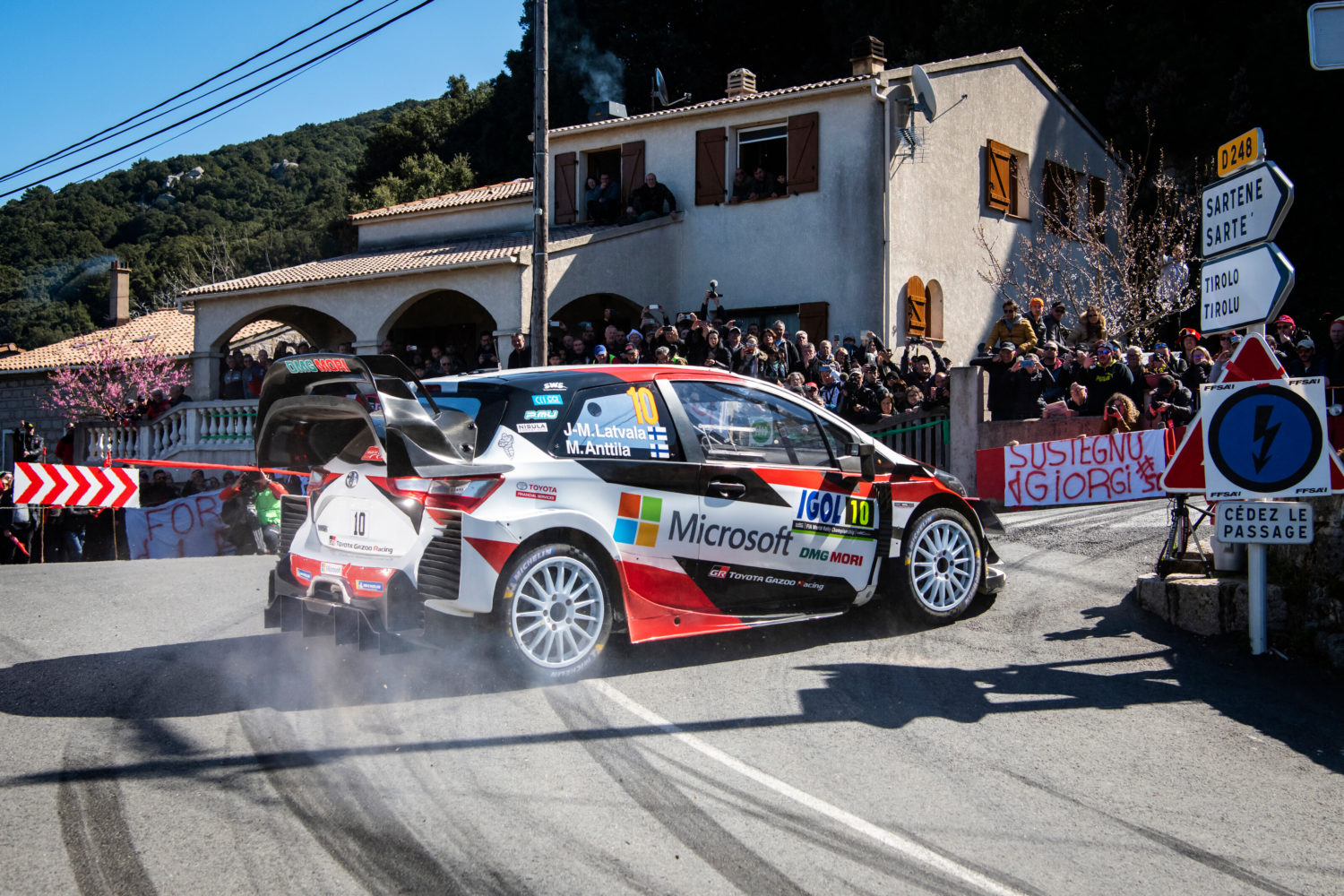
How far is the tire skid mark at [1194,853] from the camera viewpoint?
4.01 metres

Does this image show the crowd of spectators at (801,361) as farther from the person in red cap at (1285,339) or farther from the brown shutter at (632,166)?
the brown shutter at (632,166)

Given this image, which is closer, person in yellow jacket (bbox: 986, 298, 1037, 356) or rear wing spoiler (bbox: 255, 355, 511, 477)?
rear wing spoiler (bbox: 255, 355, 511, 477)

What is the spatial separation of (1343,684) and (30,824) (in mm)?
6559

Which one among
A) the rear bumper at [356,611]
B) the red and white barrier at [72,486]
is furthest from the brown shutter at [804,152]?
the rear bumper at [356,611]

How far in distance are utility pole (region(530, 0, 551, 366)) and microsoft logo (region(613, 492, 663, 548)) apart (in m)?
9.68

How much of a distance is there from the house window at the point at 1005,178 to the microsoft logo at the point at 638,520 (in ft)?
64.6

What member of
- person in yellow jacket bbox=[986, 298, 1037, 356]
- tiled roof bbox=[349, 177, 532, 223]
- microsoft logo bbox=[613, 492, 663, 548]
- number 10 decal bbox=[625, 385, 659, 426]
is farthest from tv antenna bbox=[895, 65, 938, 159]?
microsoft logo bbox=[613, 492, 663, 548]

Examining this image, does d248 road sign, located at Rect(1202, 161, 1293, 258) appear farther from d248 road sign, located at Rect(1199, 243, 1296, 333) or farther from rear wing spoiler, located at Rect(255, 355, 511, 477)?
rear wing spoiler, located at Rect(255, 355, 511, 477)

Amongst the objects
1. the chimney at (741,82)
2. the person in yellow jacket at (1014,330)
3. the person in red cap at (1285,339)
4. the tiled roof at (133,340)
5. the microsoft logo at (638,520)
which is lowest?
the microsoft logo at (638,520)

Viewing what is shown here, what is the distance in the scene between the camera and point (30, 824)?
4.34 meters

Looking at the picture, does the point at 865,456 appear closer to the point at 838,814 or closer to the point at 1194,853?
the point at 838,814

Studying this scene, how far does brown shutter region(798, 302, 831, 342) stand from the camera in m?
22.0

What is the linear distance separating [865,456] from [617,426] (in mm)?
1796

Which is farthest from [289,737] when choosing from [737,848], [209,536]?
[209,536]
